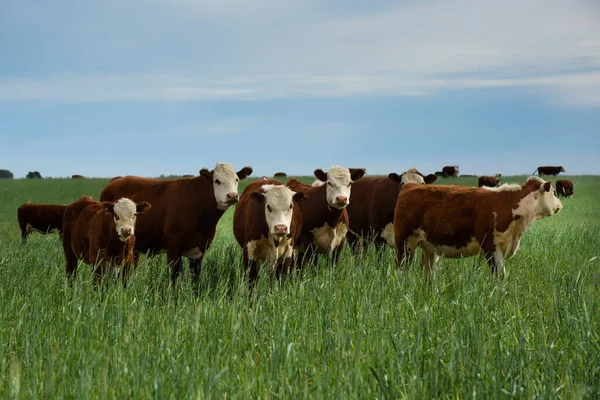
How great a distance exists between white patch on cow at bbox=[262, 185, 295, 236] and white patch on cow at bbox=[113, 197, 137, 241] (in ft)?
6.21

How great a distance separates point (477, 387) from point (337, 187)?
223 inches

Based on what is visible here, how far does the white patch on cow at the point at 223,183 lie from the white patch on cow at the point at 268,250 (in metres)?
0.96

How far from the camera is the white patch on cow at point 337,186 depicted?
965 centimetres

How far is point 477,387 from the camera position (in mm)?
4473

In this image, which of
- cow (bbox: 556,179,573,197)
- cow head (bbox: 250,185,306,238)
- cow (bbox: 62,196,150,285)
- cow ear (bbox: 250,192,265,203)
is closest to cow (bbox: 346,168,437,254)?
cow head (bbox: 250,185,306,238)

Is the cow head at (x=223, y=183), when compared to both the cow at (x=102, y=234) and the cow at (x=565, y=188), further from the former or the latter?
the cow at (x=565, y=188)

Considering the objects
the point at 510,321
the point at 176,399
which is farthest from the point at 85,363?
the point at 510,321

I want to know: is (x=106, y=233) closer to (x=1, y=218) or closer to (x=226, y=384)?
(x=226, y=384)

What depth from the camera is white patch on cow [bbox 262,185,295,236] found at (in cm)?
817

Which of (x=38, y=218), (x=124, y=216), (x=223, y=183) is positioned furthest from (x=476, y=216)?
(x=38, y=218)

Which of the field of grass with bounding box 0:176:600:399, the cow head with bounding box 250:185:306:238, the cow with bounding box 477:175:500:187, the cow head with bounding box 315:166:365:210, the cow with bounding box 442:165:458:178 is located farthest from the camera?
the cow with bounding box 442:165:458:178

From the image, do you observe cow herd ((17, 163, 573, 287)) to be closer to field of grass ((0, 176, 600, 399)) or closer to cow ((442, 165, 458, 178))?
field of grass ((0, 176, 600, 399))

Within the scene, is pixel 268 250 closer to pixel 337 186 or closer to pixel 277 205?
pixel 277 205

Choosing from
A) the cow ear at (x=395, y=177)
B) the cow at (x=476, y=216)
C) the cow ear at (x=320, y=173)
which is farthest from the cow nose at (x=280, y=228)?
the cow ear at (x=395, y=177)
